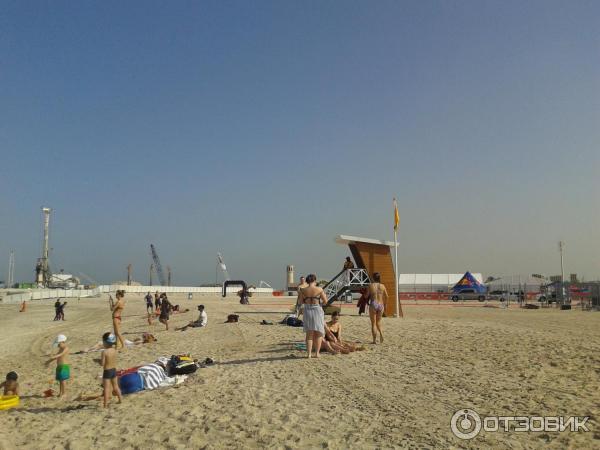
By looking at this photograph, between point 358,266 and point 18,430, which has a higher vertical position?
point 358,266

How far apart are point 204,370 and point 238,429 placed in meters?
3.46

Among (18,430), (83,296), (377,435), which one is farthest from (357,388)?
(83,296)

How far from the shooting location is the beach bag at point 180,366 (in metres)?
8.15

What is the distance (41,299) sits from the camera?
47844 millimetres

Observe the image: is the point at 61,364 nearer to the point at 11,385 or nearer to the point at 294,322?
the point at 11,385

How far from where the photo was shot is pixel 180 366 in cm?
820

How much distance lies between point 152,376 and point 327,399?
126 inches

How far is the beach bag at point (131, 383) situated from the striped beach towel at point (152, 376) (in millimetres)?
79

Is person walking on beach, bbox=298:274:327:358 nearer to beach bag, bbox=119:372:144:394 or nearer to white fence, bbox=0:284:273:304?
beach bag, bbox=119:372:144:394

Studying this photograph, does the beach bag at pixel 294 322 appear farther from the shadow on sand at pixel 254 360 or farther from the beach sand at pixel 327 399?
the shadow on sand at pixel 254 360

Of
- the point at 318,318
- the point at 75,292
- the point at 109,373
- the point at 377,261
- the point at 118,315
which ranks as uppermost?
the point at 377,261

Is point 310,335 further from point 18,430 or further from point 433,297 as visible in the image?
point 433,297

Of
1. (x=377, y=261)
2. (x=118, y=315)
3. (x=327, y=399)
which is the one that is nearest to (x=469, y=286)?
(x=377, y=261)

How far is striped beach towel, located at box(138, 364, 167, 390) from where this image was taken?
7.66 m
